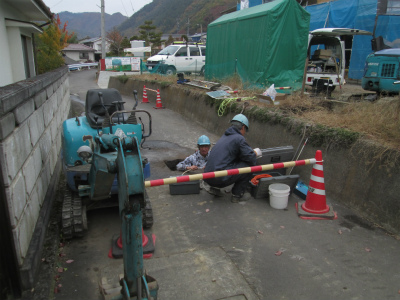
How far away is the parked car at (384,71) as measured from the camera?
766 centimetres

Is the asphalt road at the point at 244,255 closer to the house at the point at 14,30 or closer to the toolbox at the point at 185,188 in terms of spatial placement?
the toolbox at the point at 185,188

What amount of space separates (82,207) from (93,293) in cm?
126

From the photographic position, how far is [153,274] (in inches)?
124

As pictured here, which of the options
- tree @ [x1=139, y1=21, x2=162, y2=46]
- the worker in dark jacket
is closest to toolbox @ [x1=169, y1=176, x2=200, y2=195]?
the worker in dark jacket

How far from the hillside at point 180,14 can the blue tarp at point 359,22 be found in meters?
62.1

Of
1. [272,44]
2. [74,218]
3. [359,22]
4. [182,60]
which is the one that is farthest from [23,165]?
[359,22]

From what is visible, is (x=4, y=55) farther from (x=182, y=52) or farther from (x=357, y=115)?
(x=182, y=52)

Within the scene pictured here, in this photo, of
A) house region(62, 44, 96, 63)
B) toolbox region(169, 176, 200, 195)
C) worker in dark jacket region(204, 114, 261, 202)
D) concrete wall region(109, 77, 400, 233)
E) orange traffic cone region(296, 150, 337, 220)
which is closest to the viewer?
concrete wall region(109, 77, 400, 233)

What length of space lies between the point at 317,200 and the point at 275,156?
131 centimetres

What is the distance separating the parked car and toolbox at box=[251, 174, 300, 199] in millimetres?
4755

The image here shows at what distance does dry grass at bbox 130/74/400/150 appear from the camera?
4655 millimetres

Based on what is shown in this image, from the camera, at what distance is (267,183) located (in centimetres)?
493

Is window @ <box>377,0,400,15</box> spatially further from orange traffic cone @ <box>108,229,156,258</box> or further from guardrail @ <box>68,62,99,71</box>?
guardrail @ <box>68,62,99,71</box>

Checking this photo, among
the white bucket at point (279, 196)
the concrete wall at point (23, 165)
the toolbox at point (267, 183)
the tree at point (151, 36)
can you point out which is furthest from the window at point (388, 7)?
the tree at point (151, 36)
